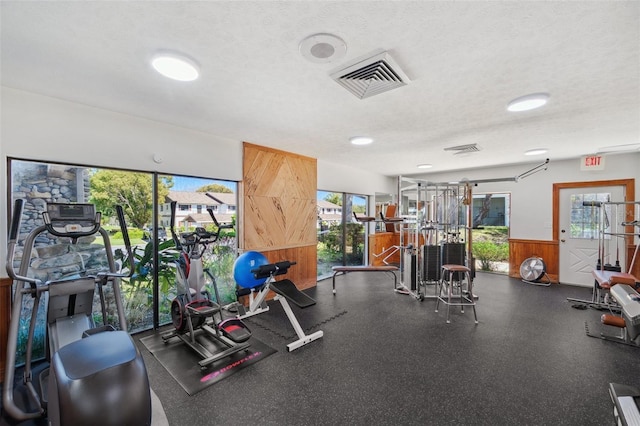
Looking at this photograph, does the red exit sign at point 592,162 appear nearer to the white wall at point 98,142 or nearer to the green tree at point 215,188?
the white wall at point 98,142

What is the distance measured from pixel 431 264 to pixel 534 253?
2906 mm

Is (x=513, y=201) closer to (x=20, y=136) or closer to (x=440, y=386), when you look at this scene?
(x=440, y=386)

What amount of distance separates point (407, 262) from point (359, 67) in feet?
12.7

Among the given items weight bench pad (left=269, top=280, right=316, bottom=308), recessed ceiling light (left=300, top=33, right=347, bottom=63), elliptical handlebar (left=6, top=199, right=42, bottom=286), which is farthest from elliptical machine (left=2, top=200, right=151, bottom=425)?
recessed ceiling light (left=300, top=33, right=347, bottom=63)

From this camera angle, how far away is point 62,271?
268 centimetres

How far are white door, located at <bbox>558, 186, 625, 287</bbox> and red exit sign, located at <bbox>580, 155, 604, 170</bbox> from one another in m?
0.62

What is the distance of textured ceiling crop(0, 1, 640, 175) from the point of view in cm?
140

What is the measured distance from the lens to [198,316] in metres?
2.86

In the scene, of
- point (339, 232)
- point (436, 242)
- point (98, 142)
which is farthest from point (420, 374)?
point (339, 232)

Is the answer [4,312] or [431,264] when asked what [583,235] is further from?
[4,312]

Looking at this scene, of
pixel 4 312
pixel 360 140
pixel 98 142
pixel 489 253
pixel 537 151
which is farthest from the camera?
pixel 489 253

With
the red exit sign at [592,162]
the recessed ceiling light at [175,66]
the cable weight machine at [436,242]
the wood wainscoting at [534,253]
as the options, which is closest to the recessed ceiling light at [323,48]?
the recessed ceiling light at [175,66]

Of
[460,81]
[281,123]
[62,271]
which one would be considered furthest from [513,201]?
[62,271]

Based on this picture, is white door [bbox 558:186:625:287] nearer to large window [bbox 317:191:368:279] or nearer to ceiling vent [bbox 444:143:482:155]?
ceiling vent [bbox 444:143:482:155]
